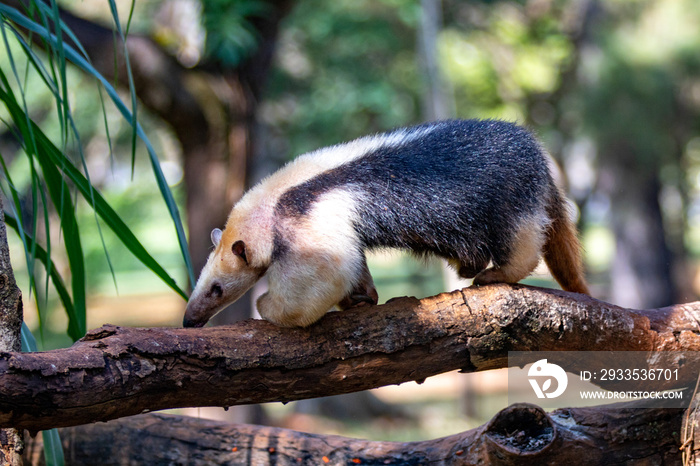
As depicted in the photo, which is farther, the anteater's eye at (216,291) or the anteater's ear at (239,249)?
the anteater's eye at (216,291)

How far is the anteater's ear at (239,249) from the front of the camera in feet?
9.38

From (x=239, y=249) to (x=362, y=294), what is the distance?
25.5 inches

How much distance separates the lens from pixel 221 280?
9.89ft

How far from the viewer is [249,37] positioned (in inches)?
213

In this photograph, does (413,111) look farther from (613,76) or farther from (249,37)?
(249,37)

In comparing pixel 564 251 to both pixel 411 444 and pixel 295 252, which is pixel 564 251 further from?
pixel 295 252

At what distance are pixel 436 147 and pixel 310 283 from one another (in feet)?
2.70

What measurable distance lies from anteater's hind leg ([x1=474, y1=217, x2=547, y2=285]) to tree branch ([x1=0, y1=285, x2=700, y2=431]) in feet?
0.63

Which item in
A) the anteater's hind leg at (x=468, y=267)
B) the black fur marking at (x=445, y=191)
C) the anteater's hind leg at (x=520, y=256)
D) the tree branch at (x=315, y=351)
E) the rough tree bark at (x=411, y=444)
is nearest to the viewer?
the tree branch at (x=315, y=351)

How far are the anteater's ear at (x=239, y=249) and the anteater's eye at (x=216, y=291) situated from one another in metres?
0.20

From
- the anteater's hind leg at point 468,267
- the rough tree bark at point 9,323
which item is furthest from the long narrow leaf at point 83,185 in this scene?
the anteater's hind leg at point 468,267

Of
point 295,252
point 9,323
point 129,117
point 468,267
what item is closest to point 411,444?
point 468,267

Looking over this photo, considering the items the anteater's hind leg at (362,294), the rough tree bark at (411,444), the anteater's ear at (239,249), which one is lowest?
the rough tree bark at (411,444)

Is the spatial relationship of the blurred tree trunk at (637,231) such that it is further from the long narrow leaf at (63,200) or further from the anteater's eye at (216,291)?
the long narrow leaf at (63,200)
